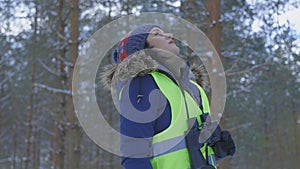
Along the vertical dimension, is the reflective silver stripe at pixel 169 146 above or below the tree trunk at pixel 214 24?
below

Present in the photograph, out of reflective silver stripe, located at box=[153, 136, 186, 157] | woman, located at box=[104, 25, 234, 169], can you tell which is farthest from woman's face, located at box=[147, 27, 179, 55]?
reflective silver stripe, located at box=[153, 136, 186, 157]

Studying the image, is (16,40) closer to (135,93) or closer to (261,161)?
(135,93)

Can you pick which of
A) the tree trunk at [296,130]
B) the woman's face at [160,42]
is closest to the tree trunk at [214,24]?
the woman's face at [160,42]

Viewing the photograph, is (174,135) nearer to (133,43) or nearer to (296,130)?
(133,43)

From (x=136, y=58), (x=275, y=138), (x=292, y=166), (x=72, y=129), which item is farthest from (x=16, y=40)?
(x=292, y=166)

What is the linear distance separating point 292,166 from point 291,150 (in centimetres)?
121

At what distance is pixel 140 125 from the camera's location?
1.90 metres

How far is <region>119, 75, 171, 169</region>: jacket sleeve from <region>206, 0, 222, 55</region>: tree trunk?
5.39m

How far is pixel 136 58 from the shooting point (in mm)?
2037

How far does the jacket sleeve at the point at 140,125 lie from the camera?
184cm

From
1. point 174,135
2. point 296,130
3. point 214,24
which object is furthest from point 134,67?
point 296,130

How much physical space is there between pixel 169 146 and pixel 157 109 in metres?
0.19

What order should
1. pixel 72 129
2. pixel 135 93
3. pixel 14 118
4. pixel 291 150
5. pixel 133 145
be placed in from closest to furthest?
pixel 133 145
pixel 135 93
pixel 72 129
pixel 14 118
pixel 291 150

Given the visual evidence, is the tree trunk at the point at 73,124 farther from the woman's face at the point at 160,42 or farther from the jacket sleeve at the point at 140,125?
the jacket sleeve at the point at 140,125
